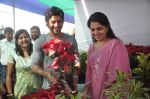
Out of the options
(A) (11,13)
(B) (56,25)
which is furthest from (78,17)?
(B) (56,25)

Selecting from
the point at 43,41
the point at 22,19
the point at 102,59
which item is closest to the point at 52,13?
the point at 43,41

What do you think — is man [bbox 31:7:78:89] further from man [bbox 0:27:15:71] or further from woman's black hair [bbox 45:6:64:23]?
man [bbox 0:27:15:71]

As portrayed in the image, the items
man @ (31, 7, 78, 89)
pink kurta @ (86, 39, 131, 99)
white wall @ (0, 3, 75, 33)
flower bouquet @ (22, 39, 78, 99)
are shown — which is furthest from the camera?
white wall @ (0, 3, 75, 33)

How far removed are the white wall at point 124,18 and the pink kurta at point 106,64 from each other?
5.08 metres

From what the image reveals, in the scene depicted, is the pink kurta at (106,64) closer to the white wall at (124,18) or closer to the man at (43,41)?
the man at (43,41)

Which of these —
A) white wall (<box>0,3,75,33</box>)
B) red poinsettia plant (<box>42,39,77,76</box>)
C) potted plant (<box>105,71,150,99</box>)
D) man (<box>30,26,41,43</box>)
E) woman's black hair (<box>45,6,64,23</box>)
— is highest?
white wall (<box>0,3,75,33</box>)

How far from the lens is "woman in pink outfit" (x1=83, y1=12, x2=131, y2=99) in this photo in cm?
243

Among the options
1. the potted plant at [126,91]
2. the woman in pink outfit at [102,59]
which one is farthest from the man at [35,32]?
the potted plant at [126,91]

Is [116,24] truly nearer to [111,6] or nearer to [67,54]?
[111,6]

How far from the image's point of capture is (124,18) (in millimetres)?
7633

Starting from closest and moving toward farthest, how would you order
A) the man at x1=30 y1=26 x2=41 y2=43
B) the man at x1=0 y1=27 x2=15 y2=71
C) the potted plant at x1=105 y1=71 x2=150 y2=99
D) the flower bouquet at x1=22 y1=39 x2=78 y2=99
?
the potted plant at x1=105 y1=71 x2=150 y2=99, the flower bouquet at x1=22 y1=39 x2=78 y2=99, the man at x1=30 y1=26 x2=41 y2=43, the man at x1=0 y1=27 x2=15 y2=71

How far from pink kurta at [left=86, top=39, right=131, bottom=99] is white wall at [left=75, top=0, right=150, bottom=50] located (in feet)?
16.7

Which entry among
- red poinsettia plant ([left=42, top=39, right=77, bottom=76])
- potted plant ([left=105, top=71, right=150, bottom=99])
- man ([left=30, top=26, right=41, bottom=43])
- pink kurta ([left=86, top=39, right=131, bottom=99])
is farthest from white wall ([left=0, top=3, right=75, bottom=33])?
potted plant ([left=105, top=71, right=150, bottom=99])

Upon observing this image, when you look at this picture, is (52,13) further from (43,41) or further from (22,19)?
(22,19)
